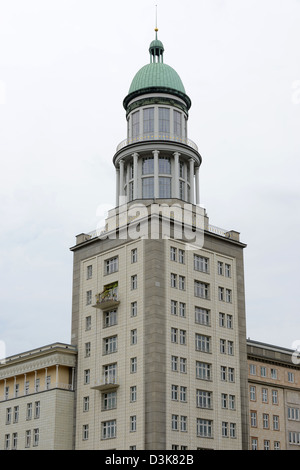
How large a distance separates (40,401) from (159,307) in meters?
17.0

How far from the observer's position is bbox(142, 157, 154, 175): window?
88750 mm

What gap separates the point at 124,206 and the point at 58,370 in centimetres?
1946

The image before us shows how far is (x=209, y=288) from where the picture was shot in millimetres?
82688

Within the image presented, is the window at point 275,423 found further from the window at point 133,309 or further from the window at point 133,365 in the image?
the window at point 133,309

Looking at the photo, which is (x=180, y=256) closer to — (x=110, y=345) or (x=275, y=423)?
(x=110, y=345)

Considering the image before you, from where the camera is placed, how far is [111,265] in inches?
3292

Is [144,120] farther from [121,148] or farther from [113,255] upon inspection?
[113,255]

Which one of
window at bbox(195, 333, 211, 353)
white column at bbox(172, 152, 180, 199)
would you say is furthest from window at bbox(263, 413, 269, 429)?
white column at bbox(172, 152, 180, 199)

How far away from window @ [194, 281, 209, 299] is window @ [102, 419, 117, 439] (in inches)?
617

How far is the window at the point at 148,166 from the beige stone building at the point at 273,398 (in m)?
22.6

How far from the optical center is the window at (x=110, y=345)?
79500mm

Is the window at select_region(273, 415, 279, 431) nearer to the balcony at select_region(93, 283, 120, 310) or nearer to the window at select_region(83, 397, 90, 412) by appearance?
the window at select_region(83, 397, 90, 412)

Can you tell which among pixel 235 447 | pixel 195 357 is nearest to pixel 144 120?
pixel 195 357

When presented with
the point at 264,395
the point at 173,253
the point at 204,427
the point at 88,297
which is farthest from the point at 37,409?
the point at 264,395
